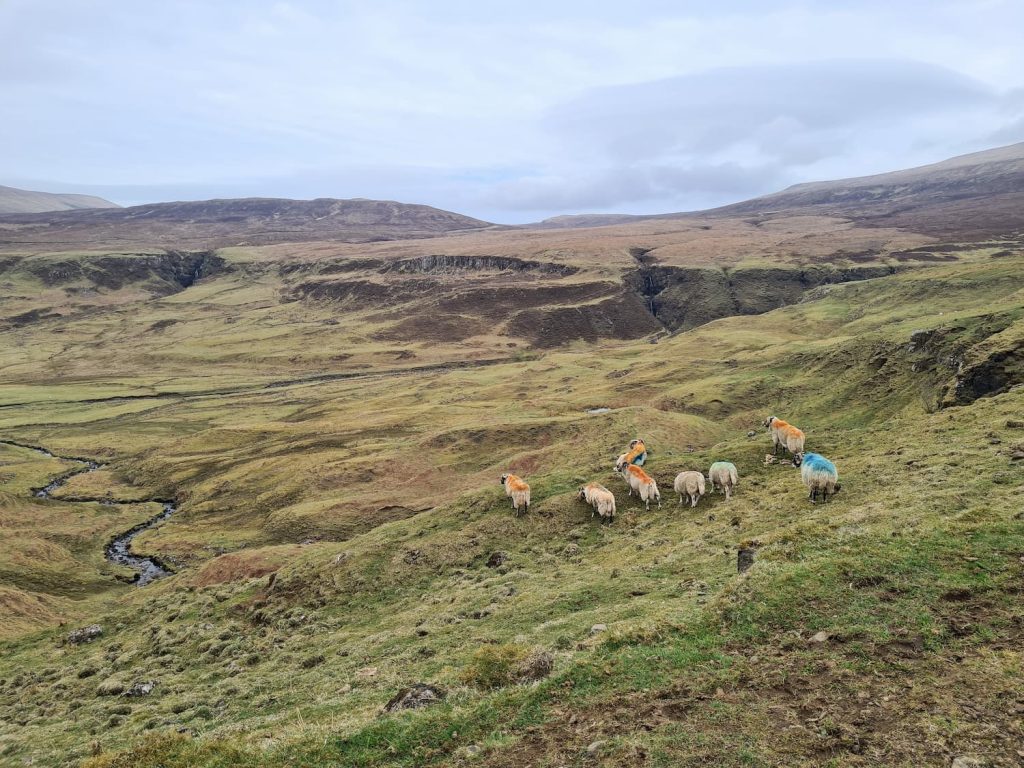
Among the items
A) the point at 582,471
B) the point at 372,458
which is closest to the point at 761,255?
the point at 372,458

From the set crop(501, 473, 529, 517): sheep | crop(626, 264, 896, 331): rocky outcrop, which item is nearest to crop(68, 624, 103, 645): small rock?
crop(501, 473, 529, 517): sheep

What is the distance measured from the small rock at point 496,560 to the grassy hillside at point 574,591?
1.14 ft

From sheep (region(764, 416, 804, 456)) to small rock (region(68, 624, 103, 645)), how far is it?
113ft

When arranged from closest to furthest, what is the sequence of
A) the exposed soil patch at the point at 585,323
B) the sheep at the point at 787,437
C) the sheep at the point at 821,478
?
the sheep at the point at 821,478 < the sheep at the point at 787,437 < the exposed soil patch at the point at 585,323

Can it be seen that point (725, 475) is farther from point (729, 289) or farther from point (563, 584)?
point (729, 289)

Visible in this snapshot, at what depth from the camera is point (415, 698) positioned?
42.4 ft

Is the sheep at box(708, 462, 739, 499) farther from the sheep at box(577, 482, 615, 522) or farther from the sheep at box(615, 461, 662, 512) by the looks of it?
the sheep at box(577, 482, 615, 522)

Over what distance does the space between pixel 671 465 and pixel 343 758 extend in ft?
69.9

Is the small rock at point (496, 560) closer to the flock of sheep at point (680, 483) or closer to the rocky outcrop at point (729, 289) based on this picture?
the flock of sheep at point (680, 483)

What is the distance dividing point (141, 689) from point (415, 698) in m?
14.2

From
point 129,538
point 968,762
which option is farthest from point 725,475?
point 129,538

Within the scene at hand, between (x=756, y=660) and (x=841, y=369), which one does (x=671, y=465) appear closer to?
(x=756, y=660)

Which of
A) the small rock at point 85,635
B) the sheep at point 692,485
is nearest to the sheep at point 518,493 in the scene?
the sheep at point 692,485

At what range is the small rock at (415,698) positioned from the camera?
1277 cm
